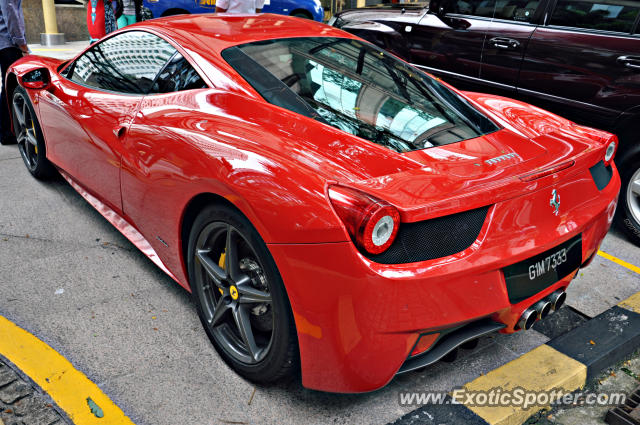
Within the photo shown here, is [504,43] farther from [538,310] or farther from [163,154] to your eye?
[163,154]

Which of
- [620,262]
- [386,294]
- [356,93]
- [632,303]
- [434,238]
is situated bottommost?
[620,262]

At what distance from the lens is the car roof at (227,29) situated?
2912 mm

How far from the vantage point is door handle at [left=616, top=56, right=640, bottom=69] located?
3.88 metres

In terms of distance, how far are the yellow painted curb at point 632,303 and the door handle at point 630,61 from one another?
5.42 ft

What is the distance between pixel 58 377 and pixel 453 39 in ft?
13.6

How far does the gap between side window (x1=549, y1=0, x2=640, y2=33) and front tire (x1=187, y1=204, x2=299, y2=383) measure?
3.30 meters

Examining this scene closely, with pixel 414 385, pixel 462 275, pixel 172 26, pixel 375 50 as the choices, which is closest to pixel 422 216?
pixel 462 275

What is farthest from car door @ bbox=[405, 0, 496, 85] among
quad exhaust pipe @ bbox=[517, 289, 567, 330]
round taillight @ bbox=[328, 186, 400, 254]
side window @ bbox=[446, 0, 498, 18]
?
round taillight @ bbox=[328, 186, 400, 254]

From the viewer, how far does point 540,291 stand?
2.29 m

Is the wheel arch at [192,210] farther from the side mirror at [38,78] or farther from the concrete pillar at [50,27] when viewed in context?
the concrete pillar at [50,27]

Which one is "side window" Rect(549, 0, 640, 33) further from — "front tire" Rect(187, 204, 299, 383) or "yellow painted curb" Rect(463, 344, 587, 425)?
"front tire" Rect(187, 204, 299, 383)

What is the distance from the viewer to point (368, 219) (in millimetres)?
1823

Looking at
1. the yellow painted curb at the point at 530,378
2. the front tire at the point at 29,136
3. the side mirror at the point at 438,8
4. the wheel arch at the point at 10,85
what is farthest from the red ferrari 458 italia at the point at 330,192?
the side mirror at the point at 438,8

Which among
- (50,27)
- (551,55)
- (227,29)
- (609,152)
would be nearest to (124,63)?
(227,29)
